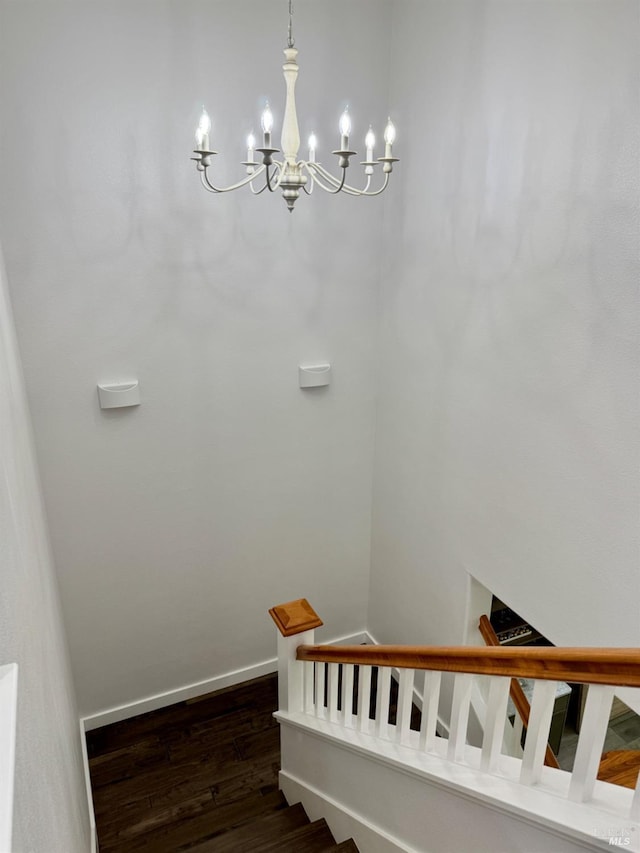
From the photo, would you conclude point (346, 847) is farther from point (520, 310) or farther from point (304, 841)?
point (520, 310)

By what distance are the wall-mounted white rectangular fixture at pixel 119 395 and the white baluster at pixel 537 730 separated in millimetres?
2722

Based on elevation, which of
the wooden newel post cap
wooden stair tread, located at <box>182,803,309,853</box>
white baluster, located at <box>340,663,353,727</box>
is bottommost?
wooden stair tread, located at <box>182,803,309,853</box>

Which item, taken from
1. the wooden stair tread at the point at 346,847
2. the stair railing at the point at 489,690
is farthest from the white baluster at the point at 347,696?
→ the wooden stair tread at the point at 346,847

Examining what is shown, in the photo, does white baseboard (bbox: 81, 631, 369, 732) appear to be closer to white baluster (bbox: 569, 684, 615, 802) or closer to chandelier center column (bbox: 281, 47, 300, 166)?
white baluster (bbox: 569, 684, 615, 802)

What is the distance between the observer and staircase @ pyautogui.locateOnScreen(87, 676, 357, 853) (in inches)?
126

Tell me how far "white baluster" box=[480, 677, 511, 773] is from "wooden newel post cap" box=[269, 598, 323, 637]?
124cm

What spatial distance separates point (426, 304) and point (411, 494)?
4.12 feet

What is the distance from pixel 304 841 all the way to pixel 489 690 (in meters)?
1.70

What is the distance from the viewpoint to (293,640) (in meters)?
3.09

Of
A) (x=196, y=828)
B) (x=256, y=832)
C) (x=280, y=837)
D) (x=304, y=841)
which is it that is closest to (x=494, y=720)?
(x=304, y=841)

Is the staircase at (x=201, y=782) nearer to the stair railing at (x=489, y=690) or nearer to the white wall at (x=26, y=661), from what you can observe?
the stair railing at (x=489, y=690)

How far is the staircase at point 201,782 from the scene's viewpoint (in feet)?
10.5

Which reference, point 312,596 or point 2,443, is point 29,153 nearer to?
point 2,443

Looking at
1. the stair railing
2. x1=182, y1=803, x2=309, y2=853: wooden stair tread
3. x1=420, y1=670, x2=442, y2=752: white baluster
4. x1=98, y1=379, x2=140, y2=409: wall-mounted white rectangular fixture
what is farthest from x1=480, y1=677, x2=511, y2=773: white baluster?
x1=98, y1=379, x2=140, y2=409: wall-mounted white rectangular fixture
